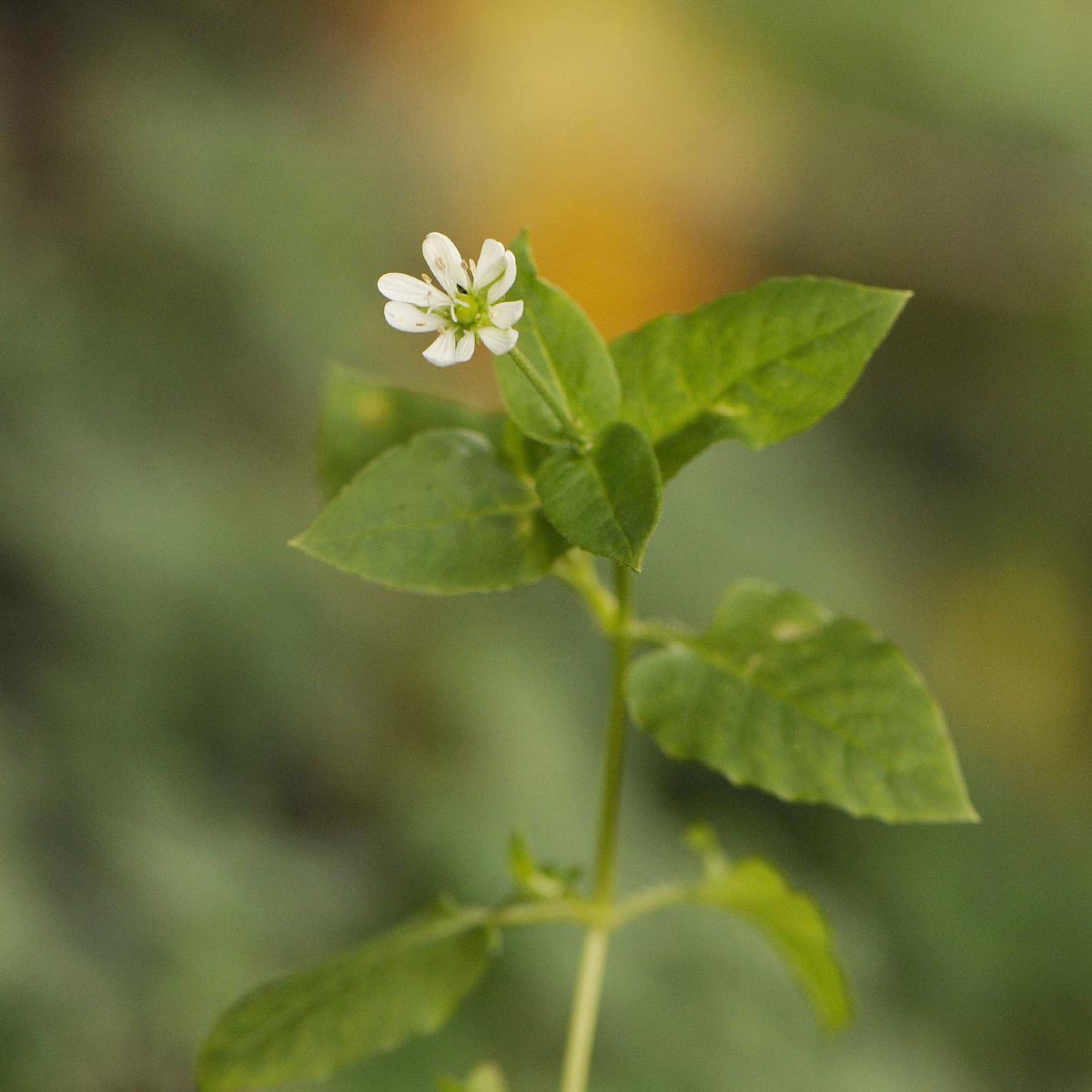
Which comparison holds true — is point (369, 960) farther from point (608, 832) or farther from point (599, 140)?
point (599, 140)

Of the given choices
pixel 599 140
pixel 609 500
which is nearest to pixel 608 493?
pixel 609 500

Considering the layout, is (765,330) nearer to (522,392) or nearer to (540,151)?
(522,392)

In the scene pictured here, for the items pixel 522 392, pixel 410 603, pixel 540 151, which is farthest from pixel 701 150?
pixel 522 392

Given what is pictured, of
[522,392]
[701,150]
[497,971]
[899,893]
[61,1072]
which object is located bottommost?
[899,893]

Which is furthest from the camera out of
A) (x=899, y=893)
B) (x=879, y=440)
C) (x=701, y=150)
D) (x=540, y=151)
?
(x=701, y=150)

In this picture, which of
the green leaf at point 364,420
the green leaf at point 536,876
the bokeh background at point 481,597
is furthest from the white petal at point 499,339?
the bokeh background at point 481,597

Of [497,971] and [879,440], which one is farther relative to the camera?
[879,440]

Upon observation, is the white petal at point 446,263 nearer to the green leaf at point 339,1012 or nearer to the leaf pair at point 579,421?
the leaf pair at point 579,421
